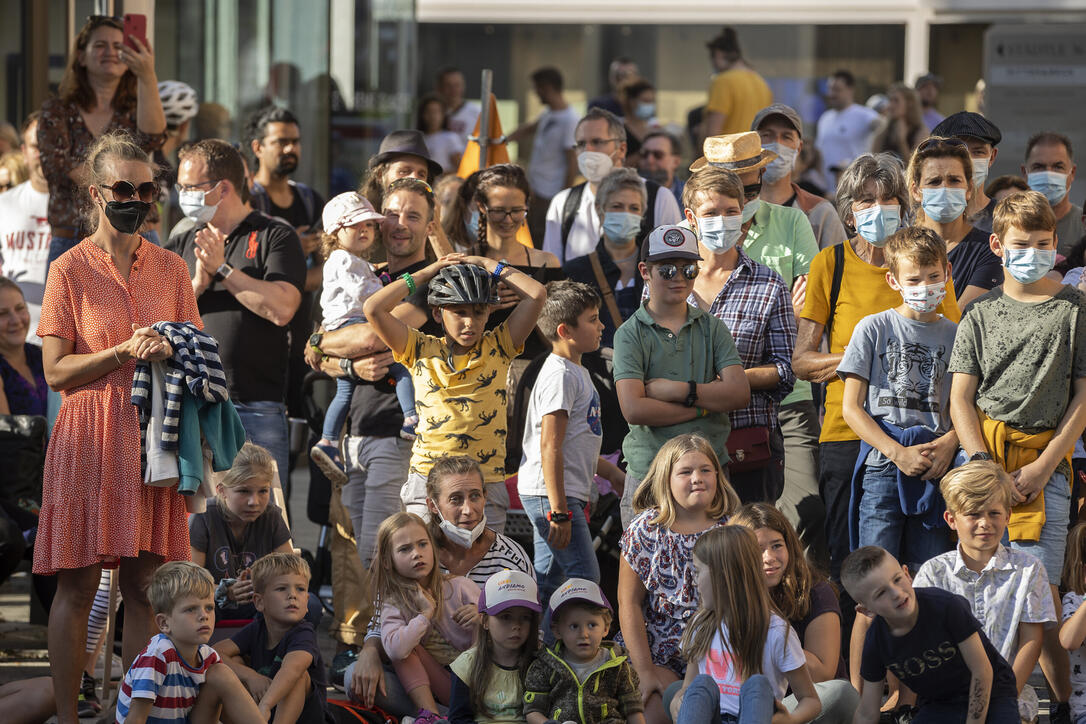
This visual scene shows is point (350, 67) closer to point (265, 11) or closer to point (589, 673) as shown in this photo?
point (265, 11)

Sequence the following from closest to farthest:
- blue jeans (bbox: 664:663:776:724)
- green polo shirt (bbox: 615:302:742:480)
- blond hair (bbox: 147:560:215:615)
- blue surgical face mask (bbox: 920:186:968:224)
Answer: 1. blue jeans (bbox: 664:663:776:724)
2. blond hair (bbox: 147:560:215:615)
3. green polo shirt (bbox: 615:302:742:480)
4. blue surgical face mask (bbox: 920:186:968:224)

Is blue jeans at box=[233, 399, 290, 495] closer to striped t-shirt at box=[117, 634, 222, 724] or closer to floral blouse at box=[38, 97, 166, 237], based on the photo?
floral blouse at box=[38, 97, 166, 237]

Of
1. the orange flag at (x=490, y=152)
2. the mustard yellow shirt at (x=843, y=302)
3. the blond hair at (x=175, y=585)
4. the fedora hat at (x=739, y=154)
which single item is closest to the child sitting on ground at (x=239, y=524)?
the blond hair at (x=175, y=585)

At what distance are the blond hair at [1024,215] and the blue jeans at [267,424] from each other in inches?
120

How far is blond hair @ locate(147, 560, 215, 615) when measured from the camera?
5.22 metres

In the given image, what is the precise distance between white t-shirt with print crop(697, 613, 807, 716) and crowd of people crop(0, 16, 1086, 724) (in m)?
0.02

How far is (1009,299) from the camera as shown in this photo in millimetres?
6020

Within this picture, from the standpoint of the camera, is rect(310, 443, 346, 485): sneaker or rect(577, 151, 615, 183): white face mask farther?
rect(577, 151, 615, 183): white face mask

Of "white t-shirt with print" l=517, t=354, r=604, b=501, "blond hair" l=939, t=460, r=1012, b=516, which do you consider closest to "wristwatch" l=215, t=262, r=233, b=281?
"white t-shirt with print" l=517, t=354, r=604, b=501

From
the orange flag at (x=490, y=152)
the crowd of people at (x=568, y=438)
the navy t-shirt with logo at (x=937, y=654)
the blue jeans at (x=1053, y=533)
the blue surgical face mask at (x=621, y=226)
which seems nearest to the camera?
the navy t-shirt with logo at (x=937, y=654)

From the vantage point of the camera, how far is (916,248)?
6.01m

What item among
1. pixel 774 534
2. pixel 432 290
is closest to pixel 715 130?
pixel 432 290

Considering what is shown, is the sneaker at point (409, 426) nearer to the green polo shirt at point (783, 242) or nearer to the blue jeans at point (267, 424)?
the blue jeans at point (267, 424)

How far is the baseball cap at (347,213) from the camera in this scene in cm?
711
